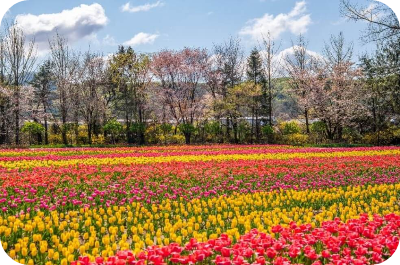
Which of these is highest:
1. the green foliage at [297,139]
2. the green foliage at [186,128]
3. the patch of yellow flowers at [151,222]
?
the green foliage at [186,128]

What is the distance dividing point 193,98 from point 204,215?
2662 centimetres

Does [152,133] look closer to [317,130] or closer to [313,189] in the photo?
[317,130]

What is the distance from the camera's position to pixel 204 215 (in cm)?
580

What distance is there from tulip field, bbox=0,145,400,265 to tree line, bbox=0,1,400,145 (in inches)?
624

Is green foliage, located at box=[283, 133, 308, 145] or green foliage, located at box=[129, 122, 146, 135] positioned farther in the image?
Answer: green foliage, located at box=[129, 122, 146, 135]

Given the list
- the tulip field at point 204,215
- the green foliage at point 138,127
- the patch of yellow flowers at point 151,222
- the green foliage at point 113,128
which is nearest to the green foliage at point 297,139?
the green foliage at point 138,127

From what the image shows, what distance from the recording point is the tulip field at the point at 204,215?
12.2ft

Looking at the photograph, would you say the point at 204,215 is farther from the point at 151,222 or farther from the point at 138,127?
the point at 138,127

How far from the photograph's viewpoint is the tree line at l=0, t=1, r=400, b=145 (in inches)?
1054

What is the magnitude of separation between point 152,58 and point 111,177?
23648mm

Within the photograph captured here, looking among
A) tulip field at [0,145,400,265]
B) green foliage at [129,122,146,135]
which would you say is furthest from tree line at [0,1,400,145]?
tulip field at [0,145,400,265]

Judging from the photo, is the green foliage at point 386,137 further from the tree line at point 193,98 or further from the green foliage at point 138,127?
the green foliage at point 138,127

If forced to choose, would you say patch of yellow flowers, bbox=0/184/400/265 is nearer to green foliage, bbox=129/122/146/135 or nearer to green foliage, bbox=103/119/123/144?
green foliage, bbox=129/122/146/135

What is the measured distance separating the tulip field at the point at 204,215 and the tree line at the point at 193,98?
15842 mm
